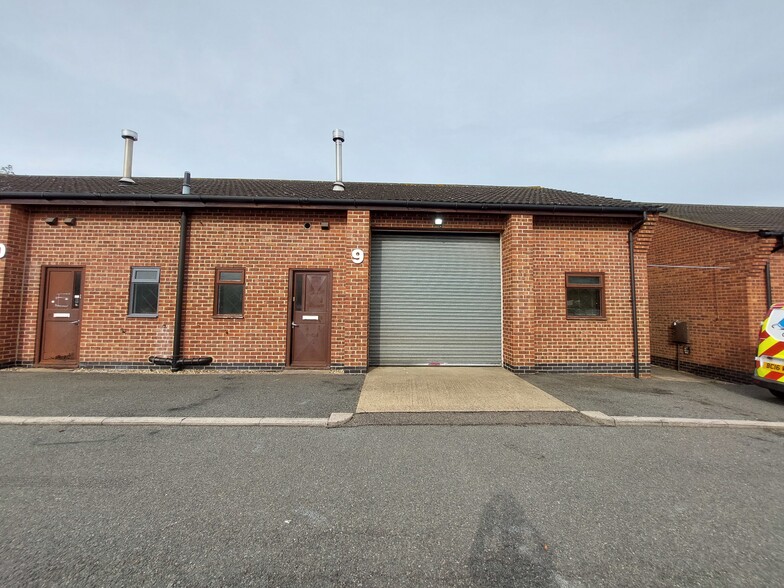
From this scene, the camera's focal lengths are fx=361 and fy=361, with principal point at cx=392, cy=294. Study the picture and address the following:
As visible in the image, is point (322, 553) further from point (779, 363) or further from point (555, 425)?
point (779, 363)

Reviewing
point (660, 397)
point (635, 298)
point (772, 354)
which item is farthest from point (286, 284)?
point (772, 354)

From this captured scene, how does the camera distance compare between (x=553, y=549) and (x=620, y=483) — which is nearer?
(x=553, y=549)

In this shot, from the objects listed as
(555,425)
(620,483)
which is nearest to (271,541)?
(620,483)

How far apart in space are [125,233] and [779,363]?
12947 millimetres

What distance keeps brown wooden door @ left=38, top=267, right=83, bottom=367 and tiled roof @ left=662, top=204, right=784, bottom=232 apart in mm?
15371

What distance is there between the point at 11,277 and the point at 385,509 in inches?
384

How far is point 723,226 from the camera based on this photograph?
8930 mm

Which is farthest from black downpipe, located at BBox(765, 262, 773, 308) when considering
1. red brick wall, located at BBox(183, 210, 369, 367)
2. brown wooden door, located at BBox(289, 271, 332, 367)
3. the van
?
A: brown wooden door, located at BBox(289, 271, 332, 367)

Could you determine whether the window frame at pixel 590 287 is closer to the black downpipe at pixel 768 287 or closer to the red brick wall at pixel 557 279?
the red brick wall at pixel 557 279

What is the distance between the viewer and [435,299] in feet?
28.5

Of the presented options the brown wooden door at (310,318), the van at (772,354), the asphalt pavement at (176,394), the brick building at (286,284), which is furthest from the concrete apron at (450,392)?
the van at (772,354)

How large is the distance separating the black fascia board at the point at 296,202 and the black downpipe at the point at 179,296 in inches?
19.0

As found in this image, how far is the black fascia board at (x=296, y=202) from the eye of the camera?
7680 millimetres

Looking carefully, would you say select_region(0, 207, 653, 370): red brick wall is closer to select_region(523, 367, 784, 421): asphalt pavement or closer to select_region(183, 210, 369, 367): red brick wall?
select_region(183, 210, 369, 367): red brick wall
